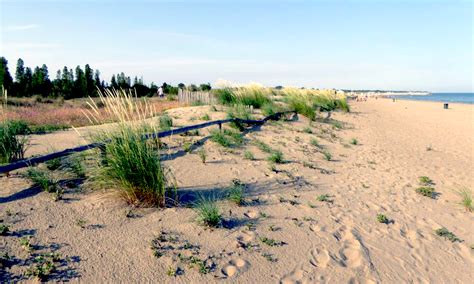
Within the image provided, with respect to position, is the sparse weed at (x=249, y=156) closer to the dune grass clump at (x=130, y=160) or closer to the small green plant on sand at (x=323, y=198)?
the small green plant on sand at (x=323, y=198)

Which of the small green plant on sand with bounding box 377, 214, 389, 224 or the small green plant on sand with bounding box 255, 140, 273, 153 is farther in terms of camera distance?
the small green plant on sand with bounding box 255, 140, 273, 153

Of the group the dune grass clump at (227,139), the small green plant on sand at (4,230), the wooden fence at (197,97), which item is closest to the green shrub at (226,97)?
the wooden fence at (197,97)

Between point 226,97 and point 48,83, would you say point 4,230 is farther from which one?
point 48,83

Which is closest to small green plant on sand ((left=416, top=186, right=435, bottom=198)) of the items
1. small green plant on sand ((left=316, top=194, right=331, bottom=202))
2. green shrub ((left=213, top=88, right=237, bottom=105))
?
small green plant on sand ((left=316, top=194, right=331, bottom=202))

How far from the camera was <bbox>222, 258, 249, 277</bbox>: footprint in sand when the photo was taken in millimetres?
3308

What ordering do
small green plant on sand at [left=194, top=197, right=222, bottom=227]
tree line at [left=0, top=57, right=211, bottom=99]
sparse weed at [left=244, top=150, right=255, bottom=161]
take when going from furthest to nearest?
1. tree line at [left=0, top=57, right=211, bottom=99]
2. sparse weed at [left=244, top=150, right=255, bottom=161]
3. small green plant on sand at [left=194, top=197, right=222, bottom=227]

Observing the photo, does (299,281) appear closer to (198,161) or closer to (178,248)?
(178,248)

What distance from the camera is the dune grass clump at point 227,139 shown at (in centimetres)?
822

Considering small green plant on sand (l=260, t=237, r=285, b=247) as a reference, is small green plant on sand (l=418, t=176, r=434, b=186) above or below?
below

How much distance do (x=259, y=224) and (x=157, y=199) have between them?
142 centimetres

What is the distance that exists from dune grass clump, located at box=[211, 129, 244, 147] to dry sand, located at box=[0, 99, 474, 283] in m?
0.97

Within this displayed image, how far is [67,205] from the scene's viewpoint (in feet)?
13.7

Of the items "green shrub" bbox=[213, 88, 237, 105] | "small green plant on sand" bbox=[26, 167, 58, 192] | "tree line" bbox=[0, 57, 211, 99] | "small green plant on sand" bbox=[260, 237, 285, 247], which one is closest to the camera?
"small green plant on sand" bbox=[260, 237, 285, 247]

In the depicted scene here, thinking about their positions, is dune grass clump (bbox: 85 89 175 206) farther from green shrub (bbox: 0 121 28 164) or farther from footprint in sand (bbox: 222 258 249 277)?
green shrub (bbox: 0 121 28 164)
